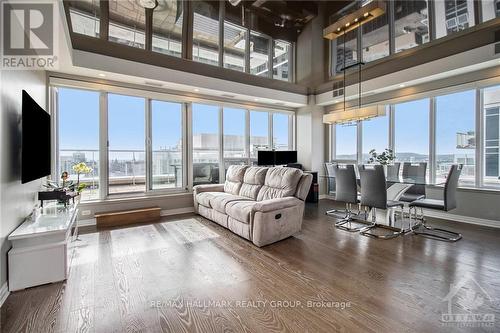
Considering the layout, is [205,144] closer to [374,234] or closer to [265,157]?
[265,157]

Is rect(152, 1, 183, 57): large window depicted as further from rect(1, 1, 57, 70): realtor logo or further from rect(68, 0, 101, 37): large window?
rect(1, 1, 57, 70): realtor logo

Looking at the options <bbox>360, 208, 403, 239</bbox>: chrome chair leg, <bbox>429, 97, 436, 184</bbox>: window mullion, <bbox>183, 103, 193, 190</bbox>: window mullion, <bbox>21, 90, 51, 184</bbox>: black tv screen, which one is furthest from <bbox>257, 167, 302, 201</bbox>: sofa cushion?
<bbox>429, 97, 436, 184</bbox>: window mullion

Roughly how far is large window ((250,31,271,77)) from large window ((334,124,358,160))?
2574 millimetres

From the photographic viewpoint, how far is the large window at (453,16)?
4.27m

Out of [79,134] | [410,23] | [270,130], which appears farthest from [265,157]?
[410,23]

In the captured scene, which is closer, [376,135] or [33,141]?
[33,141]

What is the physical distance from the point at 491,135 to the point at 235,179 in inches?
183

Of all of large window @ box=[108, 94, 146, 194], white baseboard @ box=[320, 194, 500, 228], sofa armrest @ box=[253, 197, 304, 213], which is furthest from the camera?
large window @ box=[108, 94, 146, 194]

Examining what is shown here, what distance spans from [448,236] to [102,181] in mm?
5855

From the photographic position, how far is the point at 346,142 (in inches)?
265

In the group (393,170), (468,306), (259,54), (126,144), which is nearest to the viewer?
(468,306)

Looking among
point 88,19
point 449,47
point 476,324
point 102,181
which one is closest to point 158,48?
point 88,19

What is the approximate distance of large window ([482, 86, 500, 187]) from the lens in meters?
4.22

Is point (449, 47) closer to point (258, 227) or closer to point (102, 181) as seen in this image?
→ point (258, 227)
